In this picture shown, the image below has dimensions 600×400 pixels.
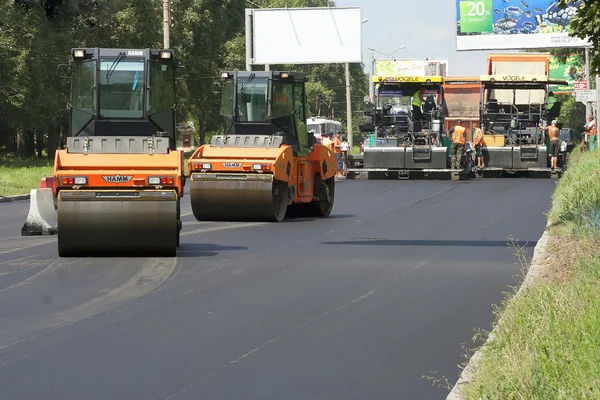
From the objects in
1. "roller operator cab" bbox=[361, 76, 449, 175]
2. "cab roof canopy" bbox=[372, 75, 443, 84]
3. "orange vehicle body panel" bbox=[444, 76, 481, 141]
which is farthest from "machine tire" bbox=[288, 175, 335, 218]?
"orange vehicle body panel" bbox=[444, 76, 481, 141]

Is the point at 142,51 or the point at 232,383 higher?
the point at 142,51

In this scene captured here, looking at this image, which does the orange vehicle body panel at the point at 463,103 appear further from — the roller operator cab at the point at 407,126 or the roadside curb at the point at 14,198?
the roadside curb at the point at 14,198

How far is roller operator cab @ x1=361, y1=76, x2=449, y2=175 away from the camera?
38781 mm

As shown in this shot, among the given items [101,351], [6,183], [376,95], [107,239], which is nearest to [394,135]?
[376,95]

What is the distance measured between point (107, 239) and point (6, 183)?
21.8 m

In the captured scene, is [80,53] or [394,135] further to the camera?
[394,135]

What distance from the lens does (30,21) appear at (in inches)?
2019

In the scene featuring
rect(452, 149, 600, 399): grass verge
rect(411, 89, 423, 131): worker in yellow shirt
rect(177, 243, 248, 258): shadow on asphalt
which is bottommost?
rect(177, 243, 248, 258): shadow on asphalt

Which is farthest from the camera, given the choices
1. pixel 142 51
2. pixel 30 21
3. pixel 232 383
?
pixel 30 21

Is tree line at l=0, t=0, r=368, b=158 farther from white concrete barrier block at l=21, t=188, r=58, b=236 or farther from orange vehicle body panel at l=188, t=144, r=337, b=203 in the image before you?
white concrete barrier block at l=21, t=188, r=58, b=236

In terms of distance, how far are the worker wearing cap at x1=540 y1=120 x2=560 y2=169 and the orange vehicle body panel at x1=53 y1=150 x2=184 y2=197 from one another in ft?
84.6

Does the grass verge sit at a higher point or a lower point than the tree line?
lower

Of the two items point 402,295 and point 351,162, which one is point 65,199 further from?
point 351,162

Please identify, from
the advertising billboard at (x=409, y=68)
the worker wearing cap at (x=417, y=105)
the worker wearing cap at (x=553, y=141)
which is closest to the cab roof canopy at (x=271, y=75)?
the worker wearing cap at (x=417, y=105)
